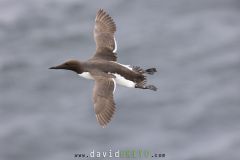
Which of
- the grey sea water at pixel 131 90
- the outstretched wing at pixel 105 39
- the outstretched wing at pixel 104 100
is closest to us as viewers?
the outstretched wing at pixel 104 100

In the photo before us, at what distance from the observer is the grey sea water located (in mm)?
30094

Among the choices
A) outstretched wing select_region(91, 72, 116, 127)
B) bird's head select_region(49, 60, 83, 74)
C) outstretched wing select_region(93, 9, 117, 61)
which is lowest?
outstretched wing select_region(91, 72, 116, 127)

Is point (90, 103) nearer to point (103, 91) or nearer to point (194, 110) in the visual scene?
point (194, 110)

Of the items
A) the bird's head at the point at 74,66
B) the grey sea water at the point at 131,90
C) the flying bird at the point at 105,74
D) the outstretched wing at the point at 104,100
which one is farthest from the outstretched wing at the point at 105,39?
the grey sea water at the point at 131,90

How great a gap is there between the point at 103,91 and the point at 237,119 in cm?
775

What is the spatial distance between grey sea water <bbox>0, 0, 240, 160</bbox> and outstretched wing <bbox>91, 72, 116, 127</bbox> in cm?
630

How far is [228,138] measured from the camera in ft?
97.8

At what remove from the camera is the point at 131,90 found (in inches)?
1245

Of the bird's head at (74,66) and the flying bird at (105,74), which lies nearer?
the flying bird at (105,74)

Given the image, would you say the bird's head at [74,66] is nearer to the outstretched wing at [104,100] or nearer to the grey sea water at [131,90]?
the outstretched wing at [104,100]

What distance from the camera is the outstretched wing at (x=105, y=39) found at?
25.4 metres

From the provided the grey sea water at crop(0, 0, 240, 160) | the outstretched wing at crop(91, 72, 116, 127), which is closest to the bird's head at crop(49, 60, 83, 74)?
the outstretched wing at crop(91, 72, 116, 127)

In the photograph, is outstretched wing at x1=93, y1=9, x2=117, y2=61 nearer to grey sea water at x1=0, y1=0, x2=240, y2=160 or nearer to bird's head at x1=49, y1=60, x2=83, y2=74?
bird's head at x1=49, y1=60, x2=83, y2=74

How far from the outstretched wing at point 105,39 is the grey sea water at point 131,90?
4855 millimetres
